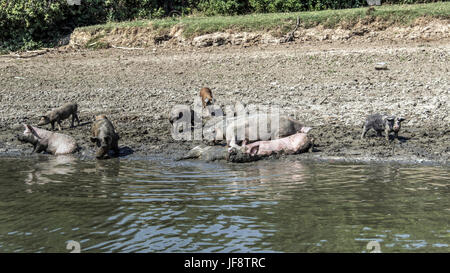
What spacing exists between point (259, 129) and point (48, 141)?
14.3 feet

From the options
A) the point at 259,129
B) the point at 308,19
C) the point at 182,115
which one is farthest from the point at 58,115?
the point at 308,19

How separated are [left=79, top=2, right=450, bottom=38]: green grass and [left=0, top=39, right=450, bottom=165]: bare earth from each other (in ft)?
3.53

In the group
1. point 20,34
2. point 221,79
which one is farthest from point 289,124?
point 20,34

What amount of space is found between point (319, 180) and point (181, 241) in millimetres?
3448

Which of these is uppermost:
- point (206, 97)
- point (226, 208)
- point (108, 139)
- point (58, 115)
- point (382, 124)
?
point (206, 97)

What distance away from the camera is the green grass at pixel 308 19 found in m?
19.1

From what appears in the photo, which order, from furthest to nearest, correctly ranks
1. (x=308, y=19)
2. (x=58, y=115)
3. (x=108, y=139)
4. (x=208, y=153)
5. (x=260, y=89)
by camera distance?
1. (x=308, y=19)
2. (x=260, y=89)
3. (x=58, y=115)
4. (x=108, y=139)
5. (x=208, y=153)

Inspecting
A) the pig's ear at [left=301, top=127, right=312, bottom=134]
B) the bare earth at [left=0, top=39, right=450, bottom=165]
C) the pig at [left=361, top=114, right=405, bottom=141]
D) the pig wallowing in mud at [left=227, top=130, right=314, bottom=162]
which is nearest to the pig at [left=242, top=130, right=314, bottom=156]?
the pig wallowing in mud at [left=227, top=130, right=314, bottom=162]

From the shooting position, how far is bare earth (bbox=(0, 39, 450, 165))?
1273cm

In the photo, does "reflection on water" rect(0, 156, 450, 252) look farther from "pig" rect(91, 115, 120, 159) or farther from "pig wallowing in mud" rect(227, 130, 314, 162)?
"pig" rect(91, 115, 120, 159)

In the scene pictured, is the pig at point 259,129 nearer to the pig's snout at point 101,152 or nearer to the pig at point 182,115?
the pig at point 182,115

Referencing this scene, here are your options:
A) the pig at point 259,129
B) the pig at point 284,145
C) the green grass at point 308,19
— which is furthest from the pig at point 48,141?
the green grass at point 308,19

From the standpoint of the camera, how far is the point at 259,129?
12.4 m

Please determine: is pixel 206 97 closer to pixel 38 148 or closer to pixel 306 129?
pixel 306 129
